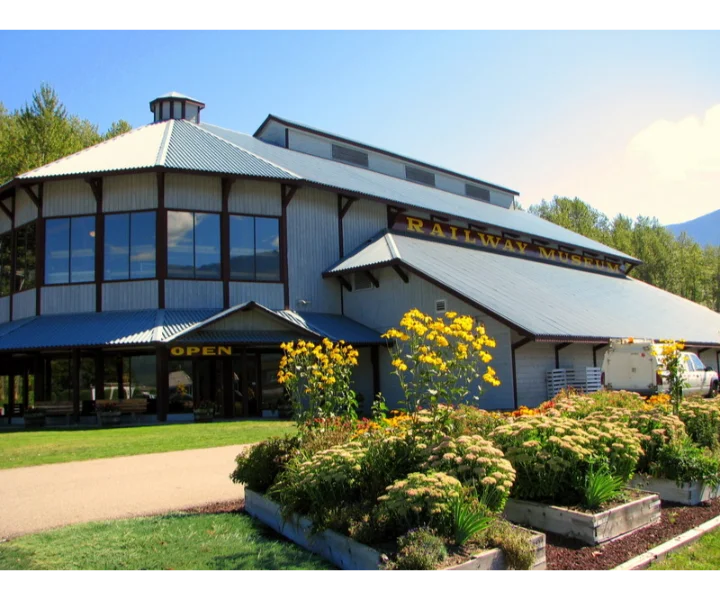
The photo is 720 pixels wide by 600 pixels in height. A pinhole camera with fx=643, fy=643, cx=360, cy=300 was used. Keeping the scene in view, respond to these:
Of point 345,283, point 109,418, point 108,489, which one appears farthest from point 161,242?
point 108,489

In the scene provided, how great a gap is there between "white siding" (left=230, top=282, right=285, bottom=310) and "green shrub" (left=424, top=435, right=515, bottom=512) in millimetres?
18743

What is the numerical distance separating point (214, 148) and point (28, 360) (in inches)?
455

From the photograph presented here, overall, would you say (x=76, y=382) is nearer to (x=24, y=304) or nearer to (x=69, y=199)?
(x=24, y=304)

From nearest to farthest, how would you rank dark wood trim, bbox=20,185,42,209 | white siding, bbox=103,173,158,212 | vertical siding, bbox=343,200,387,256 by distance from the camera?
white siding, bbox=103,173,158,212
dark wood trim, bbox=20,185,42,209
vertical siding, bbox=343,200,387,256

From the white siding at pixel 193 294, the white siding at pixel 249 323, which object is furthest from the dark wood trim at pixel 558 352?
Answer: the white siding at pixel 193 294

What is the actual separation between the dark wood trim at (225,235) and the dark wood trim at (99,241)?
14.0 ft

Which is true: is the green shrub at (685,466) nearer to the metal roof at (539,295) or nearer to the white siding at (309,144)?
the metal roof at (539,295)

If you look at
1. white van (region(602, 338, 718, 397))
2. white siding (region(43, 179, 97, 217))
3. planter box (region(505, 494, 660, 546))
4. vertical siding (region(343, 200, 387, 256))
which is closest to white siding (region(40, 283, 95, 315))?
white siding (region(43, 179, 97, 217))

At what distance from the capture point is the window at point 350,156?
34000 mm

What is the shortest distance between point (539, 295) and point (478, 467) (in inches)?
826

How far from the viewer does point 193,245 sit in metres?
23.7

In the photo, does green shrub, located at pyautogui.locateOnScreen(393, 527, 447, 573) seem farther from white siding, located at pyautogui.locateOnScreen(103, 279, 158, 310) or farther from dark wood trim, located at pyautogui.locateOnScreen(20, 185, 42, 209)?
dark wood trim, located at pyautogui.locateOnScreen(20, 185, 42, 209)

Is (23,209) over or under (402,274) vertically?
over

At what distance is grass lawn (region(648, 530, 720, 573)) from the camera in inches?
205
